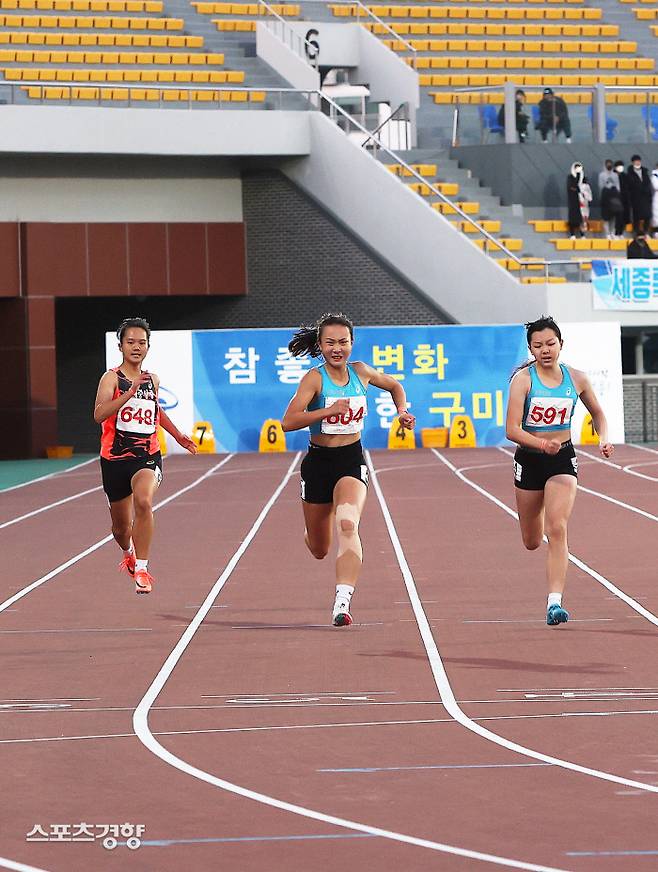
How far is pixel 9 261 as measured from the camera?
34438 mm

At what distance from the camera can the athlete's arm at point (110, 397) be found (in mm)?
11250

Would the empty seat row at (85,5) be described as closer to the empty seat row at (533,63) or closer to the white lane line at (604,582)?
the empty seat row at (533,63)

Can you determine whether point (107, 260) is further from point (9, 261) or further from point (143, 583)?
point (143, 583)

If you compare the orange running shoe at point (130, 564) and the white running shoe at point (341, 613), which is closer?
the white running shoe at point (341, 613)

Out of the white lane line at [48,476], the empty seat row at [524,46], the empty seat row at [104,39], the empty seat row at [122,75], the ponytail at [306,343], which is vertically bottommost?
the white lane line at [48,476]

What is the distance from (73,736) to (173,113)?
28406 millimetres

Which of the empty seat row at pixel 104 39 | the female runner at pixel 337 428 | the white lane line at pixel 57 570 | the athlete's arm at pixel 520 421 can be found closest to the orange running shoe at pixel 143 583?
the white lane line at pixel 57 570

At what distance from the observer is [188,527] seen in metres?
17.5

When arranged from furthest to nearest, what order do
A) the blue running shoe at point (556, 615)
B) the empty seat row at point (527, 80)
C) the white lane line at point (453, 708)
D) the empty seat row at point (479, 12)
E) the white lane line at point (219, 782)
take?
1. the empty seat row at point (479, 12)
2. the empty seat row at point (527, 80)
3. the blue running shoe at point (556, 615)
4. the white lane line at point (453, 708)
5. the white lane line at point (219, 782)

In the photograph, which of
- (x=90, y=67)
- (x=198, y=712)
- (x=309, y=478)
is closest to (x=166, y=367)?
(x=90, y=67)

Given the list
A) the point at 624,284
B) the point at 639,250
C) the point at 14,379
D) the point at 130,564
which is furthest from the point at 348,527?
the point at 14,379

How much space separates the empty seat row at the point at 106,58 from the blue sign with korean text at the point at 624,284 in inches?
441

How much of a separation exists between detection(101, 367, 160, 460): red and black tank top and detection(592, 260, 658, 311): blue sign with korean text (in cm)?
2126

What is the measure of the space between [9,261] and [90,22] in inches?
276
